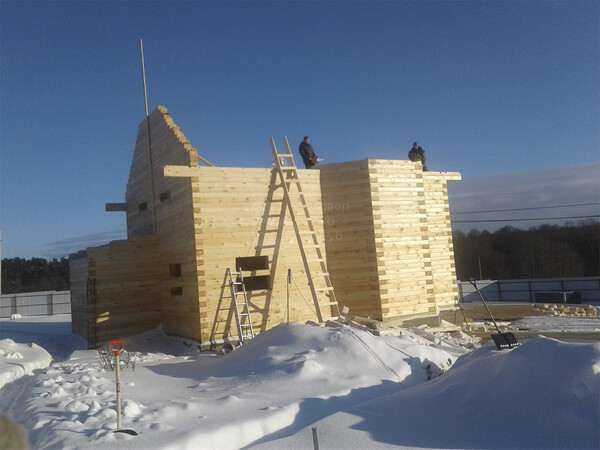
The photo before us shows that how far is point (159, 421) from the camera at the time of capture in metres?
5.30

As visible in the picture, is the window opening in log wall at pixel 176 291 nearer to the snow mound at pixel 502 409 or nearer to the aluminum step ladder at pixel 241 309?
the aluminum step ladder at pixel 241 309

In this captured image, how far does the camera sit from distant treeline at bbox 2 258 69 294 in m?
52.5

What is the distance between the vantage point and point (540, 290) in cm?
3259

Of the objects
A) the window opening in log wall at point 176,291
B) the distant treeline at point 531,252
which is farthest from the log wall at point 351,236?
the distant treeline at point 531,252

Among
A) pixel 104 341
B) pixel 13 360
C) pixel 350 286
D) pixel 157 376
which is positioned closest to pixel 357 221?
pixel 350 286

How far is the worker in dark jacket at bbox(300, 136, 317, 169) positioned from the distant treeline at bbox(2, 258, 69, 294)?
47336 mm

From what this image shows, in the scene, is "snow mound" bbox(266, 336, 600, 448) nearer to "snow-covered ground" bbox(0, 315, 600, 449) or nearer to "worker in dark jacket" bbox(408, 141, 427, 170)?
"snow-covered ground" bbox(0, 315, 600, 449)

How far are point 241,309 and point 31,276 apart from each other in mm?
53297

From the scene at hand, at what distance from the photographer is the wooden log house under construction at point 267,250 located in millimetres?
11695

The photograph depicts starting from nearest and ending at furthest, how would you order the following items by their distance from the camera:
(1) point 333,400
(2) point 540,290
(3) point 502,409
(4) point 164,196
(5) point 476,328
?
(3) point 502,409
(1) point 333,400
(4) point 164,196
(5) point 476,328
(2) point 540,290

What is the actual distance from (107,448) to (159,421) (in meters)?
0.89

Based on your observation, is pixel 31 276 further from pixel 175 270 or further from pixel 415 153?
pixel 415 153

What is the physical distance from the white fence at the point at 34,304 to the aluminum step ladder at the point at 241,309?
77.3 ft

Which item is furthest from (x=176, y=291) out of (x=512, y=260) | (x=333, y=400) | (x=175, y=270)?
(x=512, y=260)
